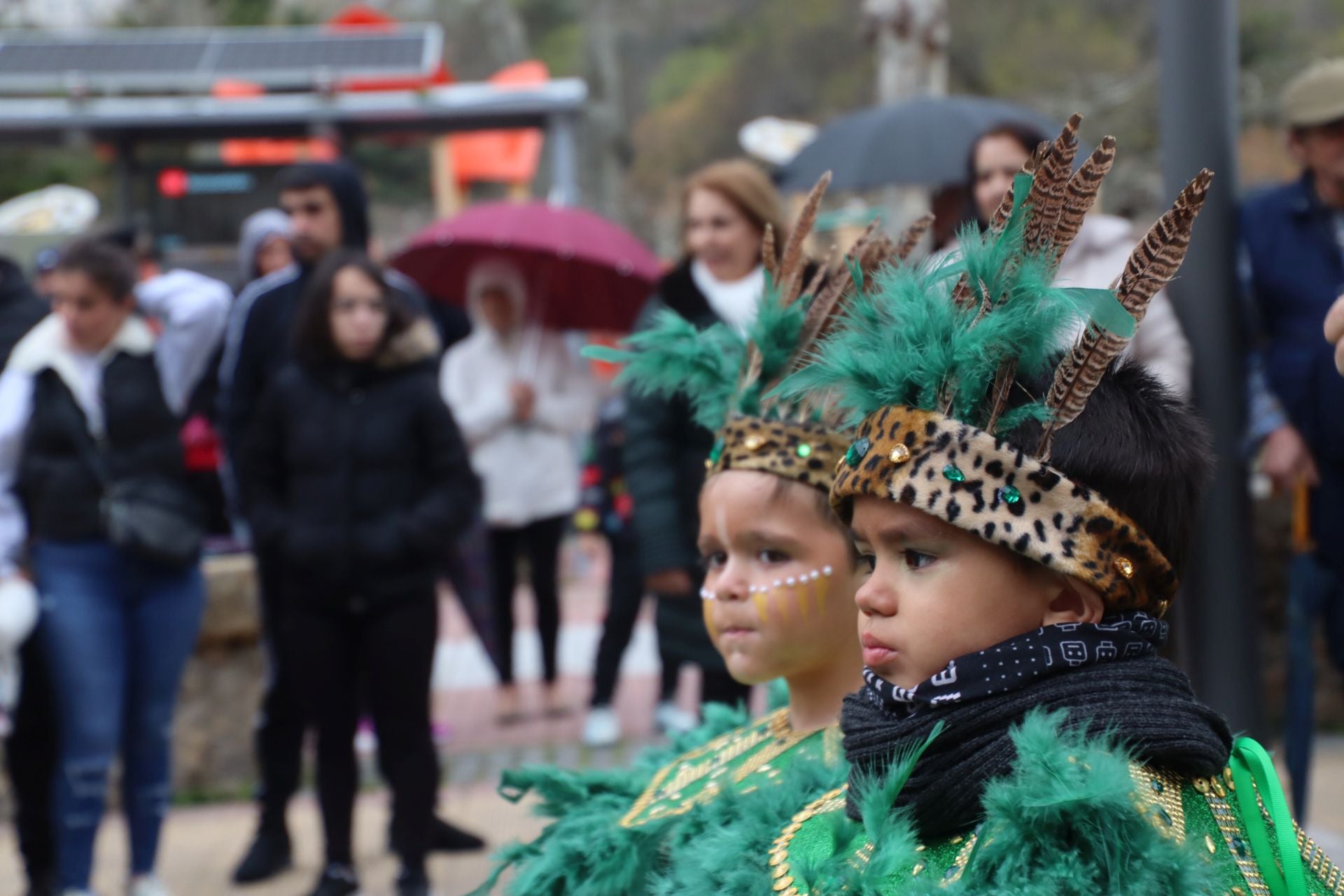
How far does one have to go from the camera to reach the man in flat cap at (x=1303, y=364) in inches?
162

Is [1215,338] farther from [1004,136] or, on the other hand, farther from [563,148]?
[563,148]

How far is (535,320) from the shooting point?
682 centimetres

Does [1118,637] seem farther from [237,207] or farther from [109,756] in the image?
[237,207]

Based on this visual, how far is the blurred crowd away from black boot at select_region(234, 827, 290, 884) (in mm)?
375

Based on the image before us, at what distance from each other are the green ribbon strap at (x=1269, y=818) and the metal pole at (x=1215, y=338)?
7.55 ft

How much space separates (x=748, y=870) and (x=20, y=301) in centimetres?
403

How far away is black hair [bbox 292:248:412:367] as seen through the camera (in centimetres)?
448

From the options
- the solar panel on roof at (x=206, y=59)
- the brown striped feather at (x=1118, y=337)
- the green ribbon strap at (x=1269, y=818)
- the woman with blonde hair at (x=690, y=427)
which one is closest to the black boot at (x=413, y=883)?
the woman with blonde hair at (x=690, y=427)

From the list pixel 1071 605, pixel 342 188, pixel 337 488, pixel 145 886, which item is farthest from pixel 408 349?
pixel 1071 605

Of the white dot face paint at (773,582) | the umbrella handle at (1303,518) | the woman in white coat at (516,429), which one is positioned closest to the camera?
the white dot face paint at (773,582)

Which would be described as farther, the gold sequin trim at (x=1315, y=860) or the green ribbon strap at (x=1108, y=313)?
the gold sequin trim at (x=1315, y=860)

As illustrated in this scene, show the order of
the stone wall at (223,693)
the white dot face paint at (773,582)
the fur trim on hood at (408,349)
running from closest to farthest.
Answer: the white dot face paint at (773,582)
the fur trim on hood at (408,349)
the stone wall at (223,693)

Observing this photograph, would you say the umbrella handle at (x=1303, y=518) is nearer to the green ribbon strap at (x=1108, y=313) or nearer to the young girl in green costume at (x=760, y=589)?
the young girl in green costume at (x=760, y=589)

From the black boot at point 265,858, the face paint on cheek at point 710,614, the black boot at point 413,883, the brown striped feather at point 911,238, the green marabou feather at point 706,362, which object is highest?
the brown striped feather at point 911,238
